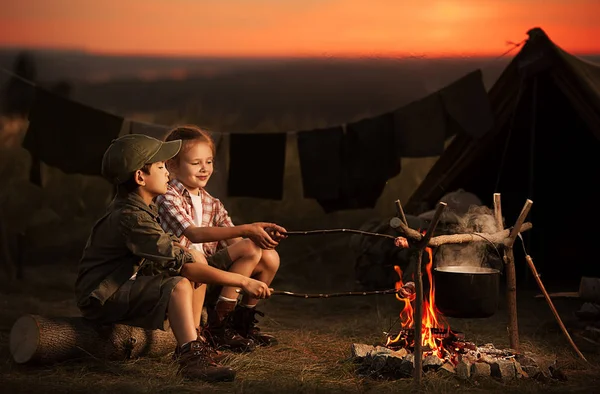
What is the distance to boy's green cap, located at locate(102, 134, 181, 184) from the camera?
4.00 meters

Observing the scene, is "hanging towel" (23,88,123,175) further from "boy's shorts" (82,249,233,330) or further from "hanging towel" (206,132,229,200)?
"boy's shorts" (82,249,233,330)

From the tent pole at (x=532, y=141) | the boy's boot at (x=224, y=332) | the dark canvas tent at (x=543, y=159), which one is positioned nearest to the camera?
the boy's boot at (x=224, y=332)

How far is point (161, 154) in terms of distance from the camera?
13.4 feet

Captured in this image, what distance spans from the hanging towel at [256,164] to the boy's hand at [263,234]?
259cm

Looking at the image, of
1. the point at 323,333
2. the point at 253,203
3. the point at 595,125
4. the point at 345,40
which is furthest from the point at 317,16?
the point at 323,333

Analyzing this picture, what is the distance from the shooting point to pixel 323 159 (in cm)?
681

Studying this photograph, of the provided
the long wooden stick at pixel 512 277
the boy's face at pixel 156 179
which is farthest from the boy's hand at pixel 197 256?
the long wooden stick at pixel 512 277

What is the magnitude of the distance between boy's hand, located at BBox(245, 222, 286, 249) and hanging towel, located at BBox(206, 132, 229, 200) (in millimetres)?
2546

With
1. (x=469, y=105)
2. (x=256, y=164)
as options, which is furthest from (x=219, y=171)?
(x=469, y=105)

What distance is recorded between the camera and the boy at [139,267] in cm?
393

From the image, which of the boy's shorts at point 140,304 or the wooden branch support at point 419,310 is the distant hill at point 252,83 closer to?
the boy's shorts at point 140,304

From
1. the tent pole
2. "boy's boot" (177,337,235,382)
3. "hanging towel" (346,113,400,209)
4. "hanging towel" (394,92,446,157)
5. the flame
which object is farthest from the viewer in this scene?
"hanging towel" (346,113,400,209)

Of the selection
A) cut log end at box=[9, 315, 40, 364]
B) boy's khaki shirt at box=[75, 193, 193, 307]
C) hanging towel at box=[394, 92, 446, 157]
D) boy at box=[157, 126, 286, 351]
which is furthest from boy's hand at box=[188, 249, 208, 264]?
hanging towel at box=[394, 92, 446, 157]

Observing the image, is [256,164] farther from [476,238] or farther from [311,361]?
[476,238]
